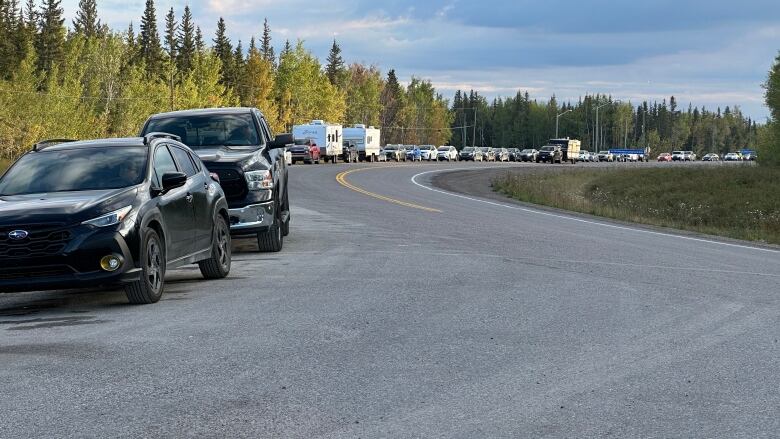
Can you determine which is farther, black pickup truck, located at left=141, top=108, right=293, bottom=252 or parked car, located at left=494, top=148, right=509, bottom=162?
parked car, located at left=494, top=148, right=509, bottom=162

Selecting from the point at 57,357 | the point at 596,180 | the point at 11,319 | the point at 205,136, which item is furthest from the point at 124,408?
the point at 596,180

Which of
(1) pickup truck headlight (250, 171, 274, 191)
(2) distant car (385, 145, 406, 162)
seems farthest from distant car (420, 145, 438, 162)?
(1) pickup truck headlight (250, 171, 274, 191)

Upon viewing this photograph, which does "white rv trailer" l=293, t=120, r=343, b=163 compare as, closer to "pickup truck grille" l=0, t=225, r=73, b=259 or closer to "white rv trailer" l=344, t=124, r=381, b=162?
"white rv trailer" l=344, t=124, r=381, b=162

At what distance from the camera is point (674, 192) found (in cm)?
5347

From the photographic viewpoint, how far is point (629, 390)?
6.25m

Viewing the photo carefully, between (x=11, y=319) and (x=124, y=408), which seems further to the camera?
(x=11, y=319)

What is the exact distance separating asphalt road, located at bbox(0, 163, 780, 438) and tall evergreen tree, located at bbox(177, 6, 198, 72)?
4371 inches

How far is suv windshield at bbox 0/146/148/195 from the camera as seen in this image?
34.1 ft

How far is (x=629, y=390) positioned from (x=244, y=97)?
122 metres

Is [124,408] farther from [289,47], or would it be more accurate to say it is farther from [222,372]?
[289,47]

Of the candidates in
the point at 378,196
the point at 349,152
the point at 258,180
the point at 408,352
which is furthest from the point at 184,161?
the point at 349,152

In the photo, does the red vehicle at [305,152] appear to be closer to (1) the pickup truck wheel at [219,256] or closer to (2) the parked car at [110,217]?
(1) the pickup truck wheel at [219,256]

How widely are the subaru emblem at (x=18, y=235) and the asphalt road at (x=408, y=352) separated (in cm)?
75

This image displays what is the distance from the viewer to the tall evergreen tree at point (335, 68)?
16412 centimetres
